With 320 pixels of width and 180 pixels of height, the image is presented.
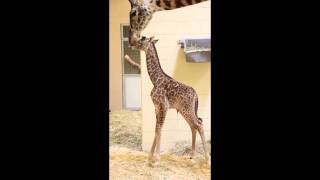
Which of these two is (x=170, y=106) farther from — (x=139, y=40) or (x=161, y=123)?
(x=139, y=40)

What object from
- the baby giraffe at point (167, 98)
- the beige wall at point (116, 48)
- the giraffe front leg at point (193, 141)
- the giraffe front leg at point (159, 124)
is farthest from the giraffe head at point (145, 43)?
the giraffe front leg at point (193, 141)

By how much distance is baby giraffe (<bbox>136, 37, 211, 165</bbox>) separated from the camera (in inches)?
93.4

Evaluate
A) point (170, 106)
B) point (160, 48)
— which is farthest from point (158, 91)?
point (160, 48)

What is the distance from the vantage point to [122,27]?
236cm

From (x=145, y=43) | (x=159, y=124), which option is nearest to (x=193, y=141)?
(x=159, y=124)

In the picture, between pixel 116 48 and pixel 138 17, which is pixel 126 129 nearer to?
pixel 116 48

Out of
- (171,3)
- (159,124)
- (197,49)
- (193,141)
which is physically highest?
(171,3)

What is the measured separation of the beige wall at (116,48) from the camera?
2326mm

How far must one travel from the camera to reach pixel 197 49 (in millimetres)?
2357

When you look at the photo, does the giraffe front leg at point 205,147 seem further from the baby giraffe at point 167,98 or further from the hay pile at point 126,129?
the hay pile at point 126,129

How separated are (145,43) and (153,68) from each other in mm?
178

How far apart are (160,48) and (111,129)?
2.11 ft

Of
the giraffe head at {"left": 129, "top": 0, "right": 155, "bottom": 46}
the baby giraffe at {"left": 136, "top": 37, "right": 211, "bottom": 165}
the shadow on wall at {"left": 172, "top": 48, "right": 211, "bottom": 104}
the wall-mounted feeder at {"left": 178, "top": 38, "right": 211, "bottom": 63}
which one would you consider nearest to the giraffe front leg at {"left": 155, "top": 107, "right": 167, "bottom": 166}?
the baby giraffe at {"left": 136, "top": 37, "right": 211, "bottom": 165}

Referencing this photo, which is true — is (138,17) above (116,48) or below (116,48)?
above
